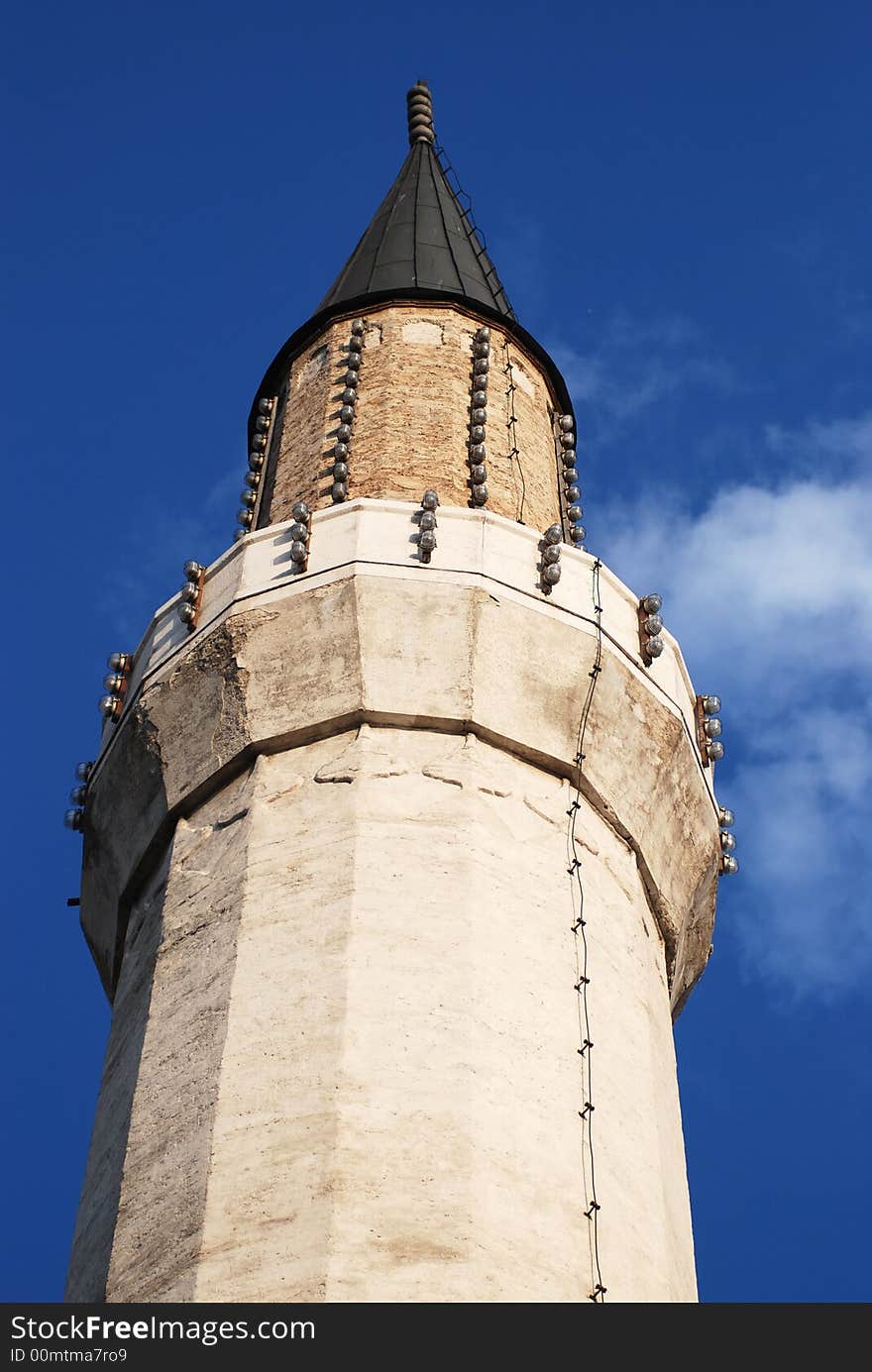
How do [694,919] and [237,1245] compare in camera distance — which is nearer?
[237,1245]

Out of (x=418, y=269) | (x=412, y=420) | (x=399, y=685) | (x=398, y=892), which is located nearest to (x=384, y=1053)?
(x=398, y=892)

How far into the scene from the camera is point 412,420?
1374cm

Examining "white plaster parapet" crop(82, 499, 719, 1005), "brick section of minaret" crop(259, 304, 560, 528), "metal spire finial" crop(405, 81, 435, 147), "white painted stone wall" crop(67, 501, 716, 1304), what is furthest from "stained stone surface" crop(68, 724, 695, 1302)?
"metal spire finial" crop(405, 81, 435, 147)

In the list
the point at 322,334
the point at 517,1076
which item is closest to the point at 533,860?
the point at 517,1076

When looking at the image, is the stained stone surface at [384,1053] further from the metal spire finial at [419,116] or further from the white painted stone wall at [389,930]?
the metal spire finial at [419,116]

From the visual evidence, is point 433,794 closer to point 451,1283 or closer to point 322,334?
point 451,1283

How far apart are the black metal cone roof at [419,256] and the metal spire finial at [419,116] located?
3.10ft

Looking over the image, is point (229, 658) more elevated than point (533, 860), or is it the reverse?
point (229, 658)

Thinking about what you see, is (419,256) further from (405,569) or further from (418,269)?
(405,569)

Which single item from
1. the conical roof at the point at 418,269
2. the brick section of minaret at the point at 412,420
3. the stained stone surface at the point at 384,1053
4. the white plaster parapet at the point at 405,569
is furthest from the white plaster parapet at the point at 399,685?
the conical roof at the point at 418,269

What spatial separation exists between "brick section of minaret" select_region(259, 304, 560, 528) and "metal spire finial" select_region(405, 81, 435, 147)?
373cm
